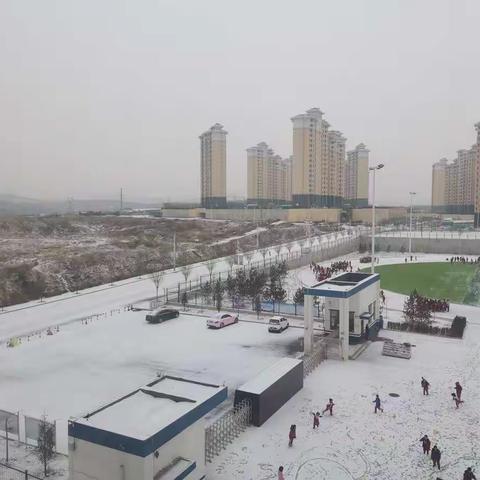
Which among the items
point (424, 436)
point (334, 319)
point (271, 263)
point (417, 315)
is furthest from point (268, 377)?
point (271, 263)

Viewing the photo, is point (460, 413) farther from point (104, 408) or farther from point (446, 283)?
point (446, 283)

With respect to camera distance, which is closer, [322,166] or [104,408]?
[104,408]

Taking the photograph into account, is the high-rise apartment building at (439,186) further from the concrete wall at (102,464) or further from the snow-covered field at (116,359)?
the concrete wall at (102,464)

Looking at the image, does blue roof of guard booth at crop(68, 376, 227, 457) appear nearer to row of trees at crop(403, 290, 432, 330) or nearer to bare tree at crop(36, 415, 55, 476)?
bare tree at crop(36, 415, 55, 476)

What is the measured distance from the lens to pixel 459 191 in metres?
156

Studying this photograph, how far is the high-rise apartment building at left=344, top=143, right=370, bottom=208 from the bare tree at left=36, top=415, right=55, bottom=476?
505 ft

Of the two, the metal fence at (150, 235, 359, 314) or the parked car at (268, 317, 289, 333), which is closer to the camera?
the parked car at (268, 317, 289, 333)

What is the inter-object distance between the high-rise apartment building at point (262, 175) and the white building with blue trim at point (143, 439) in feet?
461

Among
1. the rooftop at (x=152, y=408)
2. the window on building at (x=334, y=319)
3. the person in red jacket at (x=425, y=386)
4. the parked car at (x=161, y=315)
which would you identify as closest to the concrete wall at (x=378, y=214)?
the parked car at (x=161, y=315)

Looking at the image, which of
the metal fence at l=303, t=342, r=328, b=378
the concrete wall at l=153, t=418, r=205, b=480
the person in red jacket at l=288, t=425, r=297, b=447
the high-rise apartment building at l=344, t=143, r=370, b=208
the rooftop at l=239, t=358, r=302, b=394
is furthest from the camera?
the high-rise apartment building at l=344, t=143, r=370, b=208

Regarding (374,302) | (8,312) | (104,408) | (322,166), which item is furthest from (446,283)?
(322,166)

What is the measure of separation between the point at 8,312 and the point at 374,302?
2430 centimetres

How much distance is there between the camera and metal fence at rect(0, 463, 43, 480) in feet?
39.9

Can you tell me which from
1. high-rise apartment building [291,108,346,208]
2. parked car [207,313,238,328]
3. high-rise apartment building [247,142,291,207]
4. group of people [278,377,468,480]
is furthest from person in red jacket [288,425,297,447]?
high-rise apartment building [247,142,291,207]
